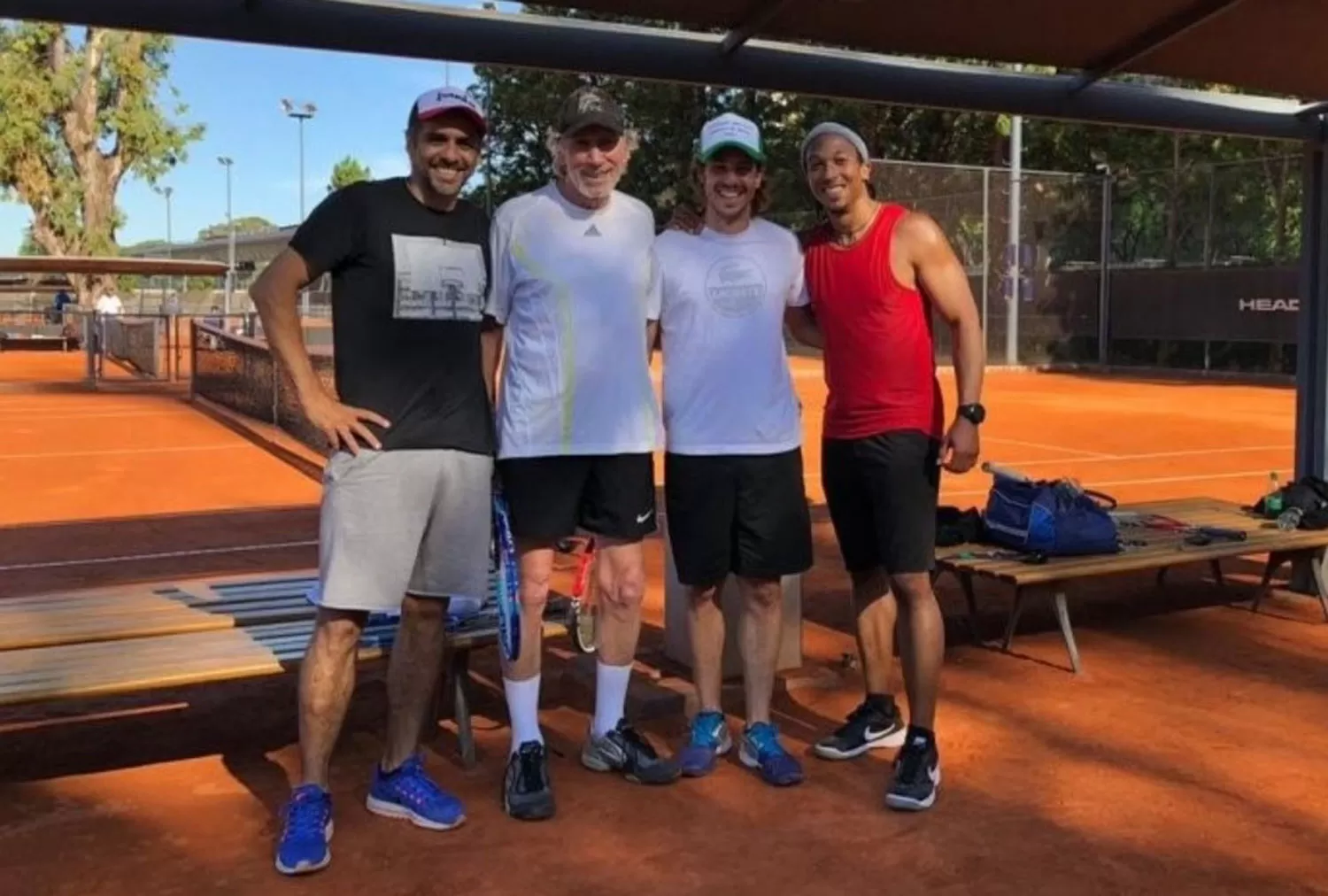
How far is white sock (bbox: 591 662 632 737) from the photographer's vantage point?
4586 mm

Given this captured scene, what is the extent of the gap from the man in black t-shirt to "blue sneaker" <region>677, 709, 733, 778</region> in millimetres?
831

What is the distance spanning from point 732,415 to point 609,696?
1.02m

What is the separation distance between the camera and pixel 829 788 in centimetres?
454

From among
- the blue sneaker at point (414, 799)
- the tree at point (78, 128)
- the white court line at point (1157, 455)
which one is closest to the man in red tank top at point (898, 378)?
the blue sneaker at point (414, 799)

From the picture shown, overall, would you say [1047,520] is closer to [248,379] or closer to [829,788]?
[829,788]

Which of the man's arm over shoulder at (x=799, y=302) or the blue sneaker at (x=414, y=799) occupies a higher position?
the man's arm over shoulder at (x=799, y=302)

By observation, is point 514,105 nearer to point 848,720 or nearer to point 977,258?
point 977,258

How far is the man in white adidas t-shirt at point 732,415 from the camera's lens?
4.44 metres

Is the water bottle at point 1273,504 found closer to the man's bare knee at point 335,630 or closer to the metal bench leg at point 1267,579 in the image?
the metal bench leg at point 1267,579

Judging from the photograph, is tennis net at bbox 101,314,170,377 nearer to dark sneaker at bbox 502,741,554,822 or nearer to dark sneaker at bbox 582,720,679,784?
dark sneaker at bbox 582,720,679,784

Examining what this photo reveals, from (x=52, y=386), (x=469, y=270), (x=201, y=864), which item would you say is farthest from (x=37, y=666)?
(x=52, y=386)

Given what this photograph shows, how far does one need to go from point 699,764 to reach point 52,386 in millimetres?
22597

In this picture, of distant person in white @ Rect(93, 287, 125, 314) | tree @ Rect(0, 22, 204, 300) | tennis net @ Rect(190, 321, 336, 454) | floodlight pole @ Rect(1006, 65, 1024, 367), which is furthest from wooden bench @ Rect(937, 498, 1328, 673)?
tree @ Rect(0, 22, 204, 300)

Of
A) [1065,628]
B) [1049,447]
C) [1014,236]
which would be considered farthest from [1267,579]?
[1014,236]
